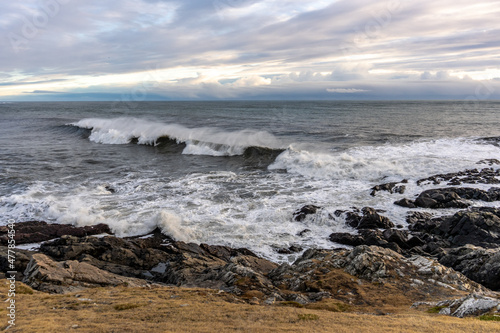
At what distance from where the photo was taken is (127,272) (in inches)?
442

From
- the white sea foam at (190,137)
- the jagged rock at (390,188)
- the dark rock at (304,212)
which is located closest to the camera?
the dark rock at (304,212)

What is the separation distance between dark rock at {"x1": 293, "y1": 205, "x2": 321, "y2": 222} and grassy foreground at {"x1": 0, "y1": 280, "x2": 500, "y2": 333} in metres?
8.11

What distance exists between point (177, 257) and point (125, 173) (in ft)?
52.2

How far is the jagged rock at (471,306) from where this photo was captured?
22.6ft

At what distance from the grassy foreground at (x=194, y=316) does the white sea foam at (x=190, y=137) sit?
27.4 meters

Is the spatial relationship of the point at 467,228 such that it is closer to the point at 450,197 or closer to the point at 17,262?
the point at 450,197

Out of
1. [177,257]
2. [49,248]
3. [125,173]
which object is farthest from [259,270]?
[125,173]

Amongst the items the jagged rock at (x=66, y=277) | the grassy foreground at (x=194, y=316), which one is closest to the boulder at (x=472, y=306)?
the grassy foreground at (x=194, y=316)

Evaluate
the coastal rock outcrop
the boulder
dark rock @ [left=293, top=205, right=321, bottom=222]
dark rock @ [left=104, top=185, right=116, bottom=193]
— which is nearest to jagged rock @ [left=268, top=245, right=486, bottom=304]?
the boulder

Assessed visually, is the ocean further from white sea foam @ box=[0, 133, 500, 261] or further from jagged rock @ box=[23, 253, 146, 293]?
jagged rock @ box=[23, 253, 146, 293]

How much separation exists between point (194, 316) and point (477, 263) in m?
9.32

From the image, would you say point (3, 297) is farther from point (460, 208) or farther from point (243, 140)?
point (243, 140)

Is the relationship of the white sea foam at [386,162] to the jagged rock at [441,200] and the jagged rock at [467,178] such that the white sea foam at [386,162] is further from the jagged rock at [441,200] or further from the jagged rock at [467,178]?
the jagged rock at [441,200]

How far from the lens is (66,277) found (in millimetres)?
9797
